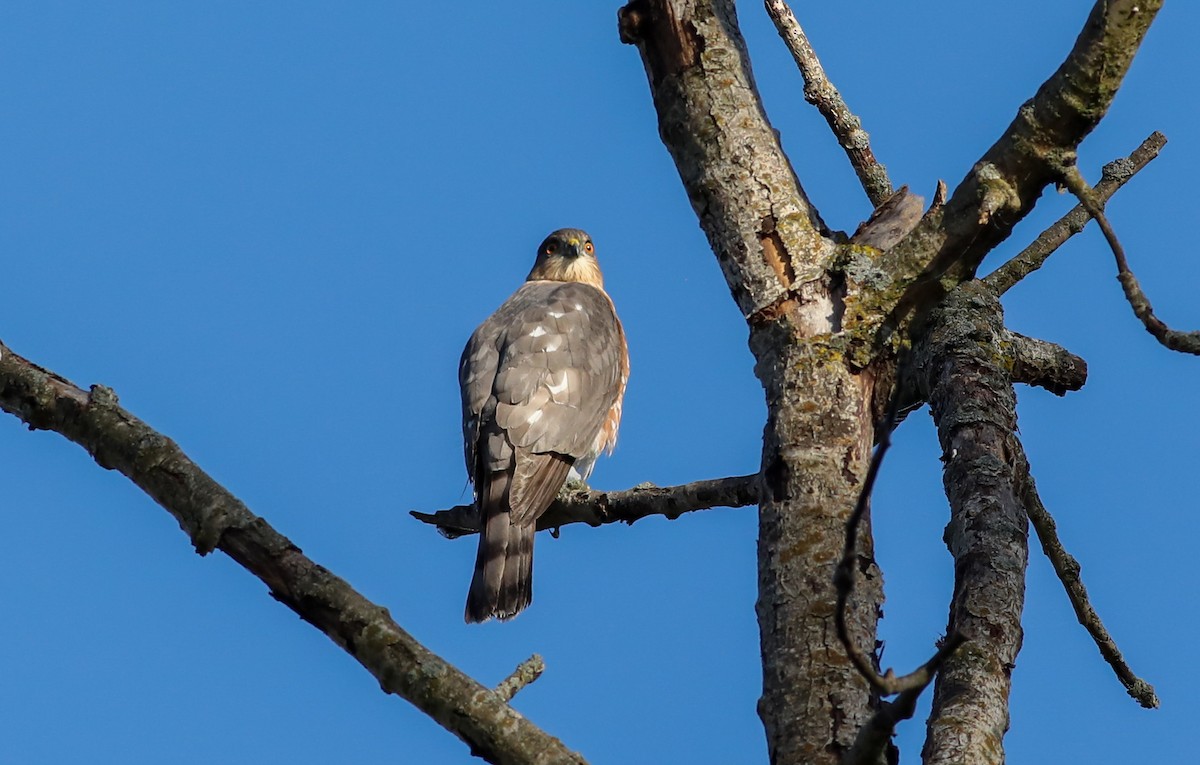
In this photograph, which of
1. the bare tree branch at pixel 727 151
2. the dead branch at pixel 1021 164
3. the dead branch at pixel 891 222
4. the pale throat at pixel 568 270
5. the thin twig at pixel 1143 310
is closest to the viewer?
the thin twig at pixel 1143 310

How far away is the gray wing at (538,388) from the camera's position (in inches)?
260

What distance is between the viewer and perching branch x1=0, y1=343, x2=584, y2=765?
→ 2.65 m

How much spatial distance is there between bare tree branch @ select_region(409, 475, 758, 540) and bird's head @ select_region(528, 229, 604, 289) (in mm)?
3371

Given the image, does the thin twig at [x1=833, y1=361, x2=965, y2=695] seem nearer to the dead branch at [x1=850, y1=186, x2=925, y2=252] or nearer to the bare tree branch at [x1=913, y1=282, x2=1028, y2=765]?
the bare tree branch at [x1=913, y1=282, x2=1028, y2=765]

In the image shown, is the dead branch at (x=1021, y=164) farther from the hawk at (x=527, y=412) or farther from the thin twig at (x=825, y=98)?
the hawk at (x=527, y=412)

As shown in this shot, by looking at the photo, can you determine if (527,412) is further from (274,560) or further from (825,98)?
(274,560)

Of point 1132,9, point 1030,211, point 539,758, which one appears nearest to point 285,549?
point 539,758

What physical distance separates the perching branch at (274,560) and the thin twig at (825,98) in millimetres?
3678

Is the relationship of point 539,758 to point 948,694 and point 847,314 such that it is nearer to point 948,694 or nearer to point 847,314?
point 948,694

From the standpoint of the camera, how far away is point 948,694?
2.74 meters

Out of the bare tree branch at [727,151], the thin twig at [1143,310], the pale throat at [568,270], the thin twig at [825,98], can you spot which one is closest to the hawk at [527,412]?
the pale throat at [568,270]

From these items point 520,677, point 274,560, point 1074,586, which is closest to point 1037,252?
point 1074,586

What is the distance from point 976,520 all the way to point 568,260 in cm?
657

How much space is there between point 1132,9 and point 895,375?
108cm
